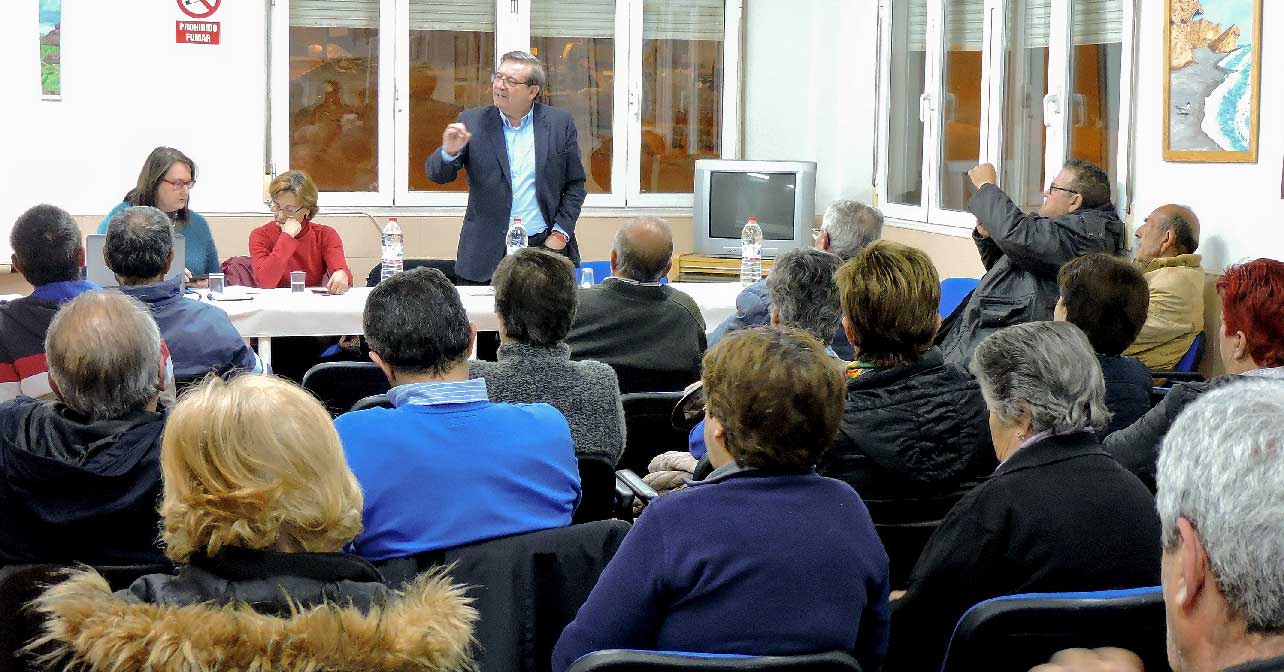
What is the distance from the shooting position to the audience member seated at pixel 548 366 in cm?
283

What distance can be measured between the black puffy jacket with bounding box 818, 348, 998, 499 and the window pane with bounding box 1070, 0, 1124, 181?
3.27 m

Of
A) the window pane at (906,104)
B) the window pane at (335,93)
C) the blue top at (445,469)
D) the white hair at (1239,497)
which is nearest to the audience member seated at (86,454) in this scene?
the blue top at (445,469)

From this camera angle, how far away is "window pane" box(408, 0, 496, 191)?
24.7 ft

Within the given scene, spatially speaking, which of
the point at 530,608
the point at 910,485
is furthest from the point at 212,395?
the point at 910,485

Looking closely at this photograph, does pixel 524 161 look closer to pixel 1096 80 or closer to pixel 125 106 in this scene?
pixel 125 106

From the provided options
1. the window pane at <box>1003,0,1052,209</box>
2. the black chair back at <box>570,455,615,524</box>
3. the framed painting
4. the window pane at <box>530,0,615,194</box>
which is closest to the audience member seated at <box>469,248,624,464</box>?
the black chair back at <box>570,455,615,524</box>

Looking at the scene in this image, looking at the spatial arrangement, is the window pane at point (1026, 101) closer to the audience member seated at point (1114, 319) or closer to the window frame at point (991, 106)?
the window frame at point (991, 106)

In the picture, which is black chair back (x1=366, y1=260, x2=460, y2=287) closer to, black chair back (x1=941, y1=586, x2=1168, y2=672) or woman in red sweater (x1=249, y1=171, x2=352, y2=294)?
woman in red sweater (x1=249, y1=171, x2=352, y2=294)

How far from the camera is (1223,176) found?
461cm

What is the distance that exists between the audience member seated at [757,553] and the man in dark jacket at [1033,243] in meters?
2.95

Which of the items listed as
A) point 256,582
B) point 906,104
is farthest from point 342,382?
point 906,104

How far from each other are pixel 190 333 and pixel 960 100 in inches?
181

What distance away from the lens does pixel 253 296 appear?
5.10 meters

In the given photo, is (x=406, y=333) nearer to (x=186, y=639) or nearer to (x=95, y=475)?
(x=95, y=475)
